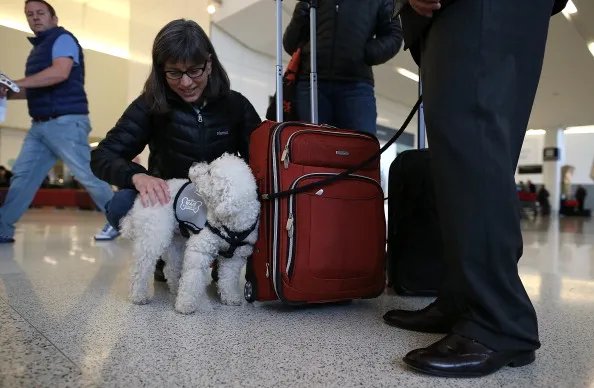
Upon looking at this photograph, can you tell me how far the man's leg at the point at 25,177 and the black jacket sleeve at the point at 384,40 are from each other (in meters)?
2.34

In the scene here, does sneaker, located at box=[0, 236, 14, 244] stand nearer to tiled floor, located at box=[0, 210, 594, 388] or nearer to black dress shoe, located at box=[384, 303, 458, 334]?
tiled floor, located at box=[0, 210, 594, 388]

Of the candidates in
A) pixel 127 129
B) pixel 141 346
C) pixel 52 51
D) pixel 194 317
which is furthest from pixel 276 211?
pixel 52 51

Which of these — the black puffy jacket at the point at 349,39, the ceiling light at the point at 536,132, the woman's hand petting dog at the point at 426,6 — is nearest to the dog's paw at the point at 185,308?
the woman's hand petting dog at the point at 426,6

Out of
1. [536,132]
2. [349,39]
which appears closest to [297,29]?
[349,39]

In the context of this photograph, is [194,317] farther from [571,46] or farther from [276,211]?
[571,46]

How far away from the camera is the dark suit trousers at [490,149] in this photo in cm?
88

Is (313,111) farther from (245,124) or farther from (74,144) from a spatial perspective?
(74,144)

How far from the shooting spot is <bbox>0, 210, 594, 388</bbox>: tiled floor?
0.85 m

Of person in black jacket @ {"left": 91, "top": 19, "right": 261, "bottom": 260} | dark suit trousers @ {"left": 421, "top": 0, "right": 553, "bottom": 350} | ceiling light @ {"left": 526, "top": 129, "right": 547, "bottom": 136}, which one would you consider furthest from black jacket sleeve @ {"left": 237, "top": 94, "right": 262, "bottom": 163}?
ceiling light @ {"left": 526, "top": 129, "right": 547, "bottom": 136}

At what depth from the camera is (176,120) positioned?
1.59 metres

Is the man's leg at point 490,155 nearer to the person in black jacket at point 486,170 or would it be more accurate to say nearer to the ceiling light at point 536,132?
the person in black jacket at point 486,170

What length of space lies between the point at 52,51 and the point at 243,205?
93.5 inches

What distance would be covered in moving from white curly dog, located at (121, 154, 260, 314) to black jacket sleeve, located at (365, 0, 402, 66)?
98 cm

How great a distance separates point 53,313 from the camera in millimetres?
1300
